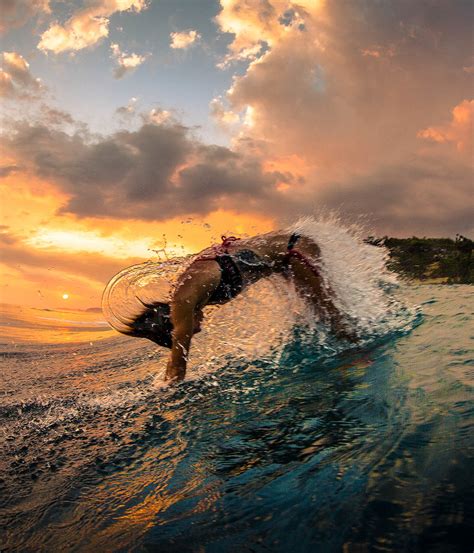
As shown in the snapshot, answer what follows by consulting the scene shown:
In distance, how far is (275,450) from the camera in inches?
84.4

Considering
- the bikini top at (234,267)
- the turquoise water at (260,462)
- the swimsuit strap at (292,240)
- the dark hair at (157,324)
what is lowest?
the turquoise water at (260,462)

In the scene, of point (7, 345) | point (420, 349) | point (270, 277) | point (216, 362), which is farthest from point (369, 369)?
point (7, 345)

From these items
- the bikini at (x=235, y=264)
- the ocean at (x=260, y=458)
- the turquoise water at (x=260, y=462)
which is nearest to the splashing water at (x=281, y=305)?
the bikini at (x=235, y=264)

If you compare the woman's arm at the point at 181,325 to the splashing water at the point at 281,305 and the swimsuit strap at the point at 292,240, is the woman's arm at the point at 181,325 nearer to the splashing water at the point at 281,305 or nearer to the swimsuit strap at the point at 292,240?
the splashing water at the point at 281,305

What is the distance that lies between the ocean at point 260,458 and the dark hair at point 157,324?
477 mm

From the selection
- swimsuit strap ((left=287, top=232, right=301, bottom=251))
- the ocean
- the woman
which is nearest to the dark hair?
the woman

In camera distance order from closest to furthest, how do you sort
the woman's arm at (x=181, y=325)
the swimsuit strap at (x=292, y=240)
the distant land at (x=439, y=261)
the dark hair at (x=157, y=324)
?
the woman's arm at (x=181, y=325) → the dark hair at (x=157, y=324) → the swimsuit strap at (x=292, y=240) → the distant land at (x=439, y=261)

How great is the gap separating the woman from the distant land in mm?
14413

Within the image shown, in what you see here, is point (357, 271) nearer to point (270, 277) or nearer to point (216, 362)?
point (270, 277)

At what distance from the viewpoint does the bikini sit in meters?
4.36

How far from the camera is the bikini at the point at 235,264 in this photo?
4.36 m

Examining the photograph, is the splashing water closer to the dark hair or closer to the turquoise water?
the dark hair

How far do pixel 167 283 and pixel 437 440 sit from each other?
3.11 metres

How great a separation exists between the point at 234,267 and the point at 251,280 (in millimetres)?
359
